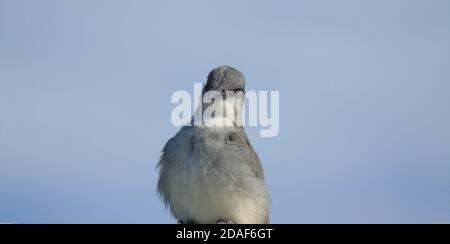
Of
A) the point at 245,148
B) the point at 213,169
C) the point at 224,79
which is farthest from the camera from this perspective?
the point at 245,148

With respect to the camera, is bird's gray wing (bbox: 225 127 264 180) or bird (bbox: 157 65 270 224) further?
bird's gray wing (bbox: 225 127 264 180)

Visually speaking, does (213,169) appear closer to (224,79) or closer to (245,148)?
(245,148)

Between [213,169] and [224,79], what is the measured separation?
5.51 feet

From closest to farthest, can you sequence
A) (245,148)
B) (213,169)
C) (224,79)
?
(213,169), (224,79), (245,148)

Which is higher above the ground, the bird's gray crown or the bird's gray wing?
the bird's gray crown

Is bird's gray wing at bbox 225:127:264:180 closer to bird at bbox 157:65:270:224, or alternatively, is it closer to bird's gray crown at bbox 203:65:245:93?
bird at bbox 157:65:270:224

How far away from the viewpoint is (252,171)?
17.1 metres

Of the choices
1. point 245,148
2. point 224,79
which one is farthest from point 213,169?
point 224,79

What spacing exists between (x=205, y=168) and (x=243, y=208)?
1237 millimetres

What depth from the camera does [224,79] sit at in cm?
1675

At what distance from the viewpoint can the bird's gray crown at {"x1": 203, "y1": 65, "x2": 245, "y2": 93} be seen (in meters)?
16.7

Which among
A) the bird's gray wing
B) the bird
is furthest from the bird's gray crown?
the bird's gray wing
